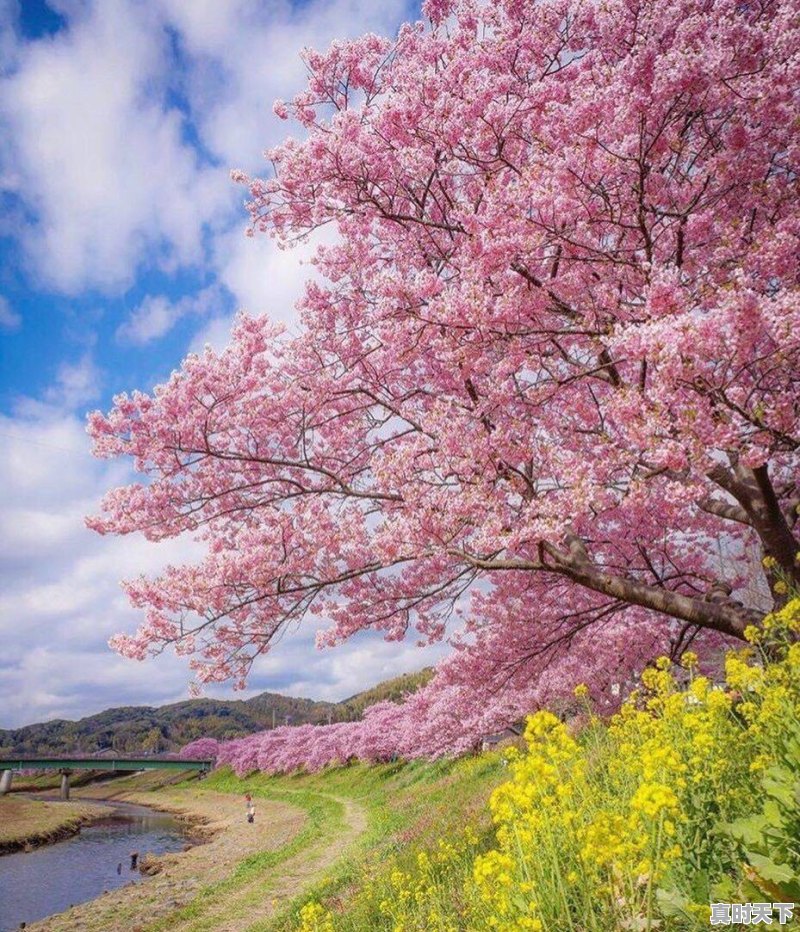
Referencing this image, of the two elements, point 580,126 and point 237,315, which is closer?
point 580,126

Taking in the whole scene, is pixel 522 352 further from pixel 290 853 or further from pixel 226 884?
pixel 290 853

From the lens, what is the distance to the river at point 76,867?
83.2 ft

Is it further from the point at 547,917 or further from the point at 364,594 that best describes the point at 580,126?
the point at 364,594

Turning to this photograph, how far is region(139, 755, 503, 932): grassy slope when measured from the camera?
13703 mm

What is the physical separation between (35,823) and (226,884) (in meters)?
37.3

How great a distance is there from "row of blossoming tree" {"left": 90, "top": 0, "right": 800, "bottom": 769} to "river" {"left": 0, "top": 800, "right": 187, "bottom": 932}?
23248 millimetres

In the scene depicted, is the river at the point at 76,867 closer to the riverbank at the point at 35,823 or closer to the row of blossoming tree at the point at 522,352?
the riverbank at the point at 35,823

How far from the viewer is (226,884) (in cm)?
2148

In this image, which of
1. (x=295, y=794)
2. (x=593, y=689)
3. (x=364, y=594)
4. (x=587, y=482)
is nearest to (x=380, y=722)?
(x=295, y=794)

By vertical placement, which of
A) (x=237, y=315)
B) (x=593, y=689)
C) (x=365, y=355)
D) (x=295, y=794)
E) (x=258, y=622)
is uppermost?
(x=237, y=315)

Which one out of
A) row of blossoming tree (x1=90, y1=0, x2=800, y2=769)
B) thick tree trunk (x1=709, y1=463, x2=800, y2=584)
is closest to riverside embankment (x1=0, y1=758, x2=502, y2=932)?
row of blossoming tree (x1=90, y1=0, x2=800, y2=769)

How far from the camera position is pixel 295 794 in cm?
5181

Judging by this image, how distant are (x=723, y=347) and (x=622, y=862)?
3.75 meters

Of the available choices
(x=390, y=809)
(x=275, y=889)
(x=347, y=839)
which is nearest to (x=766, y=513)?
(x=275, y=889)
